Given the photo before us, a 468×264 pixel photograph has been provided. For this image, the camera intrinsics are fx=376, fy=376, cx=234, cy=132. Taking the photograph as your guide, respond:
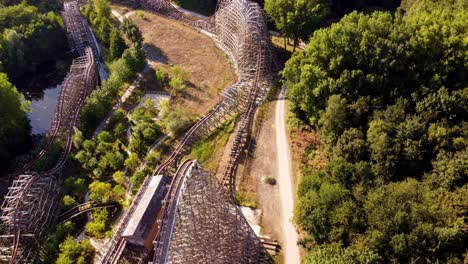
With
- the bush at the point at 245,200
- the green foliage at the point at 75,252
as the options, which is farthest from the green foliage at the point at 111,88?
the bush at the point at 245,200

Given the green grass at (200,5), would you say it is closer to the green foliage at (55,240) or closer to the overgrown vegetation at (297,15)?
the overgrown vegetation at (297,15)

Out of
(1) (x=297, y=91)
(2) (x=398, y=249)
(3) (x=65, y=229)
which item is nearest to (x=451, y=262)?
(2) (x=398, y=249)

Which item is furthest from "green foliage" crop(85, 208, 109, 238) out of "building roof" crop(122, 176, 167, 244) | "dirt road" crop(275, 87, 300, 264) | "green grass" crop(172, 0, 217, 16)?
"green grass" crop(172, 0, 217, 16)

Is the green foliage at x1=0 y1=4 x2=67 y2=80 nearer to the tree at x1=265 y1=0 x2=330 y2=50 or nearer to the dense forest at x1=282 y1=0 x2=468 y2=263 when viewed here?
the tree at x1=265 y1=0 x2=330 y2=50

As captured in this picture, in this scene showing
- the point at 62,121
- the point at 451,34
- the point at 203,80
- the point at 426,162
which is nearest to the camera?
the point at 426,162

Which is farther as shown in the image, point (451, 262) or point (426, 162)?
point (426, 162)

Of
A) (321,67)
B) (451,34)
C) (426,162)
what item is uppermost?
(451,34)

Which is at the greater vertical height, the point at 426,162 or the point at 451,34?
the point at 451,34

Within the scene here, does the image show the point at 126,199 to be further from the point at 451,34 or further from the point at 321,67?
the point at 451,34
